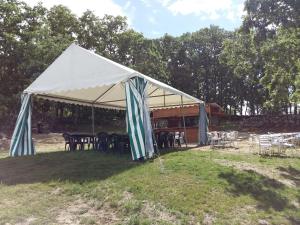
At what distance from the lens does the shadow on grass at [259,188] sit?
7.02 metres

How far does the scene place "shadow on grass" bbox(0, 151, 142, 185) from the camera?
8.41 m

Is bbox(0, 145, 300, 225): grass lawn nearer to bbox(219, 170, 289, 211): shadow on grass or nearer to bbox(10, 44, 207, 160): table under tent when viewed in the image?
bbox(219, 170, 289, 211): shadow on grass

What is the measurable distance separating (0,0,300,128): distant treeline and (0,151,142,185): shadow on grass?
859 cm

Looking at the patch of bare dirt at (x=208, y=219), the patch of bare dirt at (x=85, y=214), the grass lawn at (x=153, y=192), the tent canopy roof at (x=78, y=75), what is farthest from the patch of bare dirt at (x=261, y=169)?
the patch of bare dirt at (x=85, y=214)

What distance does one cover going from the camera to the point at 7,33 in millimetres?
25250

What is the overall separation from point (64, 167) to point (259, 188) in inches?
188

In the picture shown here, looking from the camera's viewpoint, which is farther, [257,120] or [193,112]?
[257,120]

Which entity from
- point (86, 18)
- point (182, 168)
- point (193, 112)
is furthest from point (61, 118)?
point (182, 168)

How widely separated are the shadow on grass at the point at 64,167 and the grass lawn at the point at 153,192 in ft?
0.08

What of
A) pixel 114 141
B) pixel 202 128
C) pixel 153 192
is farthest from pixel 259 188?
pixel 202 128

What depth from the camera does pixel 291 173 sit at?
924 cm

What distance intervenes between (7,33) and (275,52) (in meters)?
17.4

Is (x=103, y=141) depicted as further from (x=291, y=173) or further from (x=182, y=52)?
(x=182, y=52)

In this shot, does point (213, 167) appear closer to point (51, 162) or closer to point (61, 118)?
point (51, 162)
